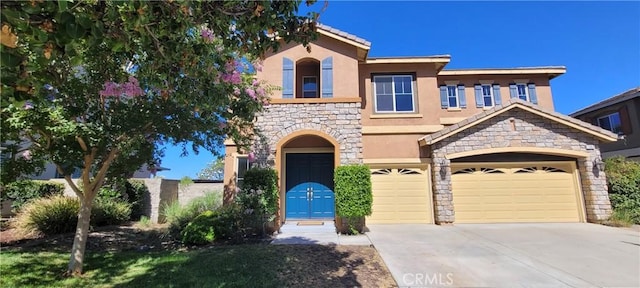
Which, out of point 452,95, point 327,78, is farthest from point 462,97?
point 327,78

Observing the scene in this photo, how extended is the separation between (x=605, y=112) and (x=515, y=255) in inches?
738

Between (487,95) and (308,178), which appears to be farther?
(487,95)

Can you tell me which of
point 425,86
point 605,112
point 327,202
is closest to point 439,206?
point 327,202

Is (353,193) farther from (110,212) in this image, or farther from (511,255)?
(110,212)

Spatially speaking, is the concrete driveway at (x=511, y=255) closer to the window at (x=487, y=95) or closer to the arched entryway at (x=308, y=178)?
the arched entryway at (x=308, y=178)

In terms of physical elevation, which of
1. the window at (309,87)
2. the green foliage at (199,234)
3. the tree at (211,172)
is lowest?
the green foliage at (199,234)

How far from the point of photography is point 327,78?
483 inches

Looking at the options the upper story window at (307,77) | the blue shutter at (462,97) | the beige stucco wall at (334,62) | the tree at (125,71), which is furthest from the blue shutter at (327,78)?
the blue shutter at (462,97)

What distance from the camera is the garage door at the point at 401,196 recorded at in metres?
12.1

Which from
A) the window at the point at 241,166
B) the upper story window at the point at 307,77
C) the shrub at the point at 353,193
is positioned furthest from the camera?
the window at the point at 241,166

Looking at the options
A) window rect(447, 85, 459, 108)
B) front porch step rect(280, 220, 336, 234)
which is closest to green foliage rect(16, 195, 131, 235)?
front porch step rect(280, 220, 336, 234)

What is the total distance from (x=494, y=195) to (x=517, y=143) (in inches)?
88.8

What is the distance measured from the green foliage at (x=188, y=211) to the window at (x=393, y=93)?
807cm

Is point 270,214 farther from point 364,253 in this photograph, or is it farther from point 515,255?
point 515,255
